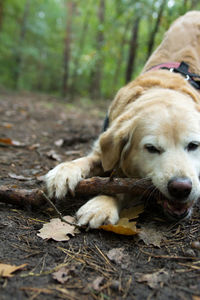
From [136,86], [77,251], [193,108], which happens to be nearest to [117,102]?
[136,86]

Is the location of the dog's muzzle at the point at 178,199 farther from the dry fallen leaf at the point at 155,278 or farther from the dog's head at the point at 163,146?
the dry fallen leaf at the point at 155,278

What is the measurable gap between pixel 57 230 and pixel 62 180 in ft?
1.57

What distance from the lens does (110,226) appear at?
66.0 inches

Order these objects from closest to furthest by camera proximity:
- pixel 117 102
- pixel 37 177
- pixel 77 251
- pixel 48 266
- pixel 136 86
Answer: pixel 48 266 < pixel 77 251 < pixel 37 177 < pixel 136 86 < pixel 117 102

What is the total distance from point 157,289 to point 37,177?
169 cm

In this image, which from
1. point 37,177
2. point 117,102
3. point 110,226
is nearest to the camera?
point 110,226

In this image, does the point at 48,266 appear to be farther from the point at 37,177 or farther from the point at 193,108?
the point at 193,108

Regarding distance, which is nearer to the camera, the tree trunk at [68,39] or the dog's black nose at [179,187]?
the dog's black nose at [179,187]

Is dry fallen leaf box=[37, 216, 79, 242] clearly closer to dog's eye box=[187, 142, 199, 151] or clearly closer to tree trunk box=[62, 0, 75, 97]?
dog's eye box=[187, 142, 199, 151]

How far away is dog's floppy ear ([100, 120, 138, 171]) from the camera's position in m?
2.29

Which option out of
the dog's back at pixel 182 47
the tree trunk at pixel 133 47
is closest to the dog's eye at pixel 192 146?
the dog's back at pixel 182 47

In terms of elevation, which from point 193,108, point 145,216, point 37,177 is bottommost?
point 37,177

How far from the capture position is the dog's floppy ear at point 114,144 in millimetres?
2285

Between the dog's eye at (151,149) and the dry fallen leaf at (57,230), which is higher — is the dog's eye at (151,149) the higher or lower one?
the higher one
